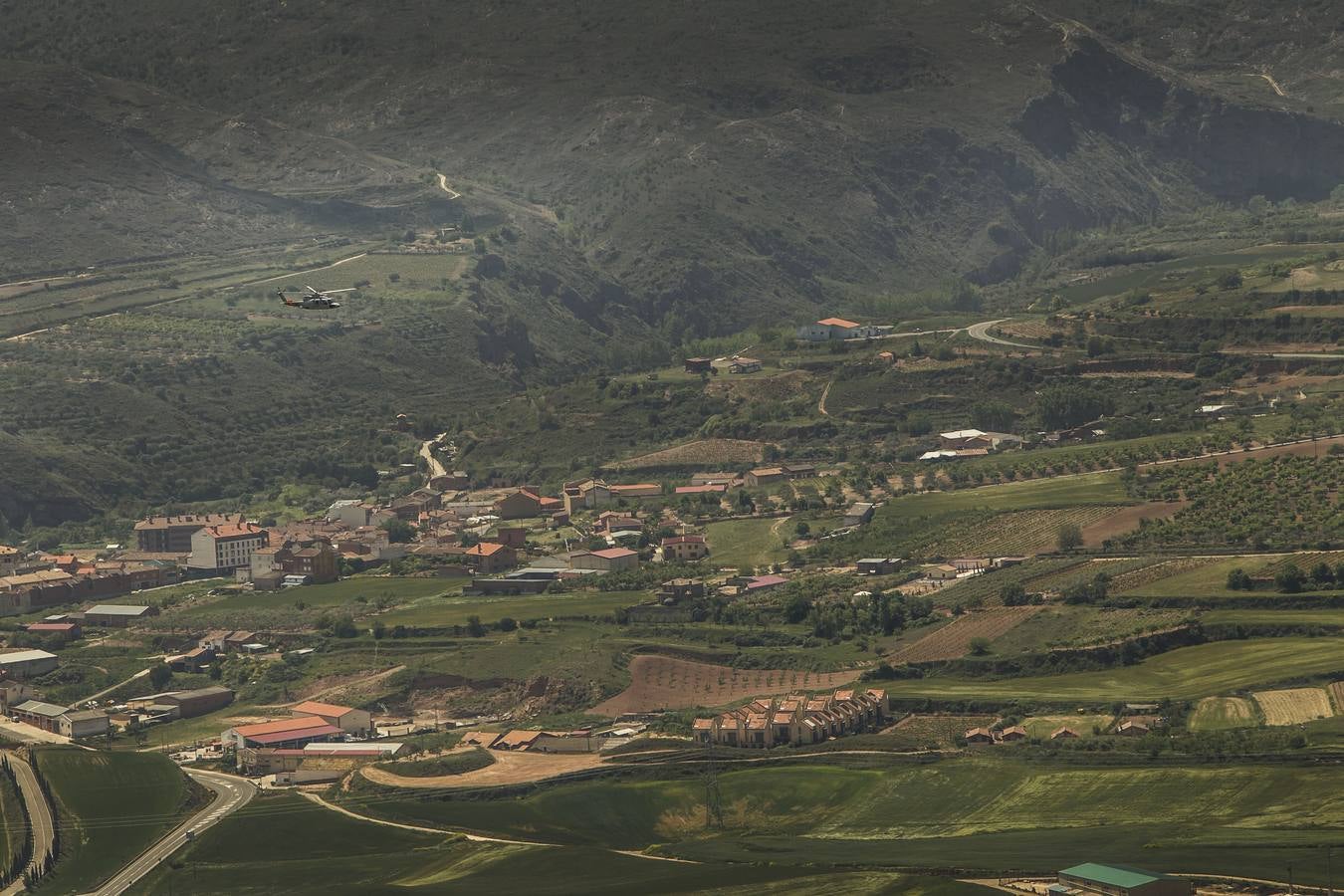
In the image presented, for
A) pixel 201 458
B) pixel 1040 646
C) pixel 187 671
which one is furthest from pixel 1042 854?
pixel 201 458

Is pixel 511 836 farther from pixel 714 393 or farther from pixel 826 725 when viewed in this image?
pixel 714 393

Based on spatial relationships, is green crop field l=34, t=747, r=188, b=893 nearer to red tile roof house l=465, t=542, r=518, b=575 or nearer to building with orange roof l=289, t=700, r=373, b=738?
building with orange roof l=289, t=700, r=373, b=738

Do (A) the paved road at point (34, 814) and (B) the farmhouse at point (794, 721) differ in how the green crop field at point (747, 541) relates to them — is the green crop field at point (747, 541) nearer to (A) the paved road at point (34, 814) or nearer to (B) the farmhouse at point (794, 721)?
(B) the farmhouse at point (794, 721)

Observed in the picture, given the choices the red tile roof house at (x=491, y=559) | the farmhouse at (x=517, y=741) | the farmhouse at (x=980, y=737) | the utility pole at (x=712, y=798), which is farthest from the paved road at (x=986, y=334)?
the utility pole at (x=712, y=798)

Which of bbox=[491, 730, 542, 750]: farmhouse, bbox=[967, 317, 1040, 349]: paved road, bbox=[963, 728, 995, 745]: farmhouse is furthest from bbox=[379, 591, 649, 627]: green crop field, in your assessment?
bbox=[967, 317, 1040, 349]: paved road

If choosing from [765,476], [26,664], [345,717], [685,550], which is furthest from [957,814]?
[765,476]
